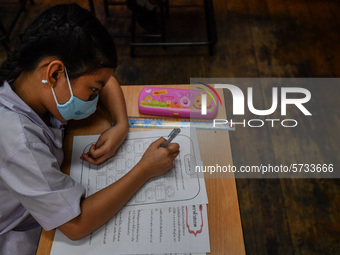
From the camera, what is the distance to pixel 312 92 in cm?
210

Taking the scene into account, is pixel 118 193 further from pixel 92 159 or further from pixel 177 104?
pixel 177 104

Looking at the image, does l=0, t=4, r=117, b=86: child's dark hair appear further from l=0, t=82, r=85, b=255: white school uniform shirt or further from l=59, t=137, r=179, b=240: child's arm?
l=59, t=137, r=179, b=240: child's arm

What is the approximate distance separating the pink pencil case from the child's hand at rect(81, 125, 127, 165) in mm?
136

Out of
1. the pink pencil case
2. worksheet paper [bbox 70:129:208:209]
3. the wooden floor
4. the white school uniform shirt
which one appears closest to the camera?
the white school uniform shirt

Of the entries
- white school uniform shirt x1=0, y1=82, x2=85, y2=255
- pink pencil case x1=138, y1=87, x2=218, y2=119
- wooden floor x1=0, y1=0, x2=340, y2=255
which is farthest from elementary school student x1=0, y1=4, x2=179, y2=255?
wooden floor x1=0, y1=0, x2=340, y2=255

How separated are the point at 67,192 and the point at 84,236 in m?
0.12

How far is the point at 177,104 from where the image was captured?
101 centimetres

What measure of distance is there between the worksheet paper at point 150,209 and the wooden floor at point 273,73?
86 centimetres

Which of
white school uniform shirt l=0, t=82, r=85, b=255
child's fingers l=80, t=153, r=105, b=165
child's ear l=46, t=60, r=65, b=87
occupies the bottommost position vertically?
child's fingers l=80, t=153, r=105, b=165

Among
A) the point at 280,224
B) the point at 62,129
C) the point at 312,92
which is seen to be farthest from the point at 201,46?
the point at 62,129

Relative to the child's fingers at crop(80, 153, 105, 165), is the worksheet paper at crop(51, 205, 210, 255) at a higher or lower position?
lower

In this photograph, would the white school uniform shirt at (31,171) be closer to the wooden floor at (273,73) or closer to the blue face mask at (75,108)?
the blue face mask at (75,108)

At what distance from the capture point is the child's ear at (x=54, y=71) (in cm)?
75

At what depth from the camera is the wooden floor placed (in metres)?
1.59
